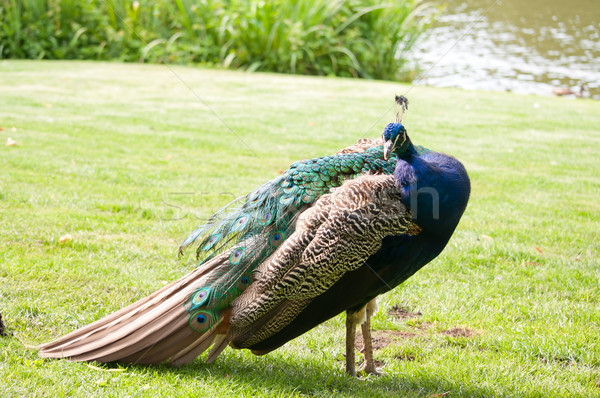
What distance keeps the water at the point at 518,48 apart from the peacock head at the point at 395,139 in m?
10.9

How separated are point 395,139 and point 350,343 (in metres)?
1.24

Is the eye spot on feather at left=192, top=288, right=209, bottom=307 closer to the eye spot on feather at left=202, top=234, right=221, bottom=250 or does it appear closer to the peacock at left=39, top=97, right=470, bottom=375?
the peacock at left=39, top=97, right=470, bottom=375

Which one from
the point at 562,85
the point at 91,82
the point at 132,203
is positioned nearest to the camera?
the point at 132,203

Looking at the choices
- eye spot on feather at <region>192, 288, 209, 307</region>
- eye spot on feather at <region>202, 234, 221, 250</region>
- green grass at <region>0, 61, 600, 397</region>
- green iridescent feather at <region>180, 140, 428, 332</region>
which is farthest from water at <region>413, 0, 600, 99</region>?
eye spot on feather at <region>192, 288, 209, 307</region>

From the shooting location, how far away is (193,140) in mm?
8812

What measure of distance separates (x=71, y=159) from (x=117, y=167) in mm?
669

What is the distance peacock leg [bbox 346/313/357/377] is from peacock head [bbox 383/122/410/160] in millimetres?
1020

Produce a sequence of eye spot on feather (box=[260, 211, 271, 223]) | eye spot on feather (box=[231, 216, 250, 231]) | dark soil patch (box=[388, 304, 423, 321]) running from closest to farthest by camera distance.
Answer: eye spot on feather (box=[260, 211, 271, 223]) < eye spot on feather (box=[231, 216, 250, 231]) < dark soil patch (box=[388, 304, 423, 321])

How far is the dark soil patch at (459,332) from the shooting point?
13.4 ft

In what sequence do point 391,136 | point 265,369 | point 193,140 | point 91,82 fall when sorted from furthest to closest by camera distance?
point 91,82 < point 193,140 < point 265,369 < point 391,136

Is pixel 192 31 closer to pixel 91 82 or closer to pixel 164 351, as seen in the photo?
pixel 91 82

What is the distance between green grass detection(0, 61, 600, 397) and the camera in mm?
3561

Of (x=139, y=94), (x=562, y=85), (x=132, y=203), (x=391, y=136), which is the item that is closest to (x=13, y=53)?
(x=139, y=94)

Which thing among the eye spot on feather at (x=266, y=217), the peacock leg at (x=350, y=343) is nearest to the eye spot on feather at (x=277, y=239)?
the eye spot on feather at (x=266, y=217)
